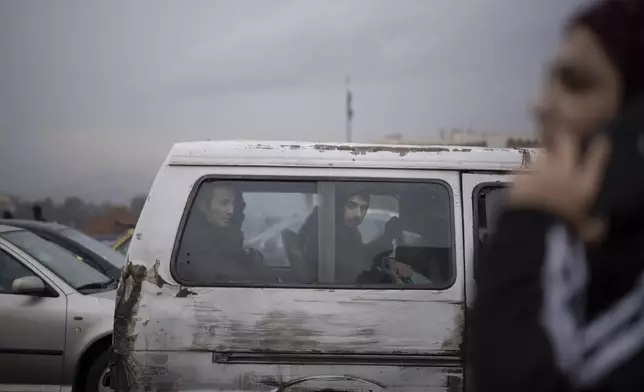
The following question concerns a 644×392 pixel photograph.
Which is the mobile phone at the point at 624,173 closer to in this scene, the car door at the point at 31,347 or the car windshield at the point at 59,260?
the car door at the point at 31,347

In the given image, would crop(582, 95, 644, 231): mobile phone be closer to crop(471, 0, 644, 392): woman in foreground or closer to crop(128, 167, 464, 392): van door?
crop(471, 0, 644, 392): woman in foreground

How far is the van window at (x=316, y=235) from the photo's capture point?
3025 mm

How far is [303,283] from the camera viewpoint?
2.99 metres

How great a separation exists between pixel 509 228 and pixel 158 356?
7.23 feet

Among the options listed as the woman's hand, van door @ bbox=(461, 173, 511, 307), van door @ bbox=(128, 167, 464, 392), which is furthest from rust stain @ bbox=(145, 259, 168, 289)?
the woman's hand

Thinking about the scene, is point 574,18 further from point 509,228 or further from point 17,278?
point 17,278

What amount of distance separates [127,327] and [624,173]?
2.48 meters

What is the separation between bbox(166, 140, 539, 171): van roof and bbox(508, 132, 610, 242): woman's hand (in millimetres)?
1916

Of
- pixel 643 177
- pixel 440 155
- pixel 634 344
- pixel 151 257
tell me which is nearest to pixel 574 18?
pixel 643 177

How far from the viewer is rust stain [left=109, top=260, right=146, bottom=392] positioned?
295cm

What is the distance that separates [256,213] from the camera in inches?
123

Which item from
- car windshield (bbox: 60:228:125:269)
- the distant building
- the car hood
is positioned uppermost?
the distant building

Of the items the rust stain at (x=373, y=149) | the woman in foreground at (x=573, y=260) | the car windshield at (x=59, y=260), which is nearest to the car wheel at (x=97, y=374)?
the car windshield at (x=59, y=260)

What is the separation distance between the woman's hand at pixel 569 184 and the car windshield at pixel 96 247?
5246 millimetres
